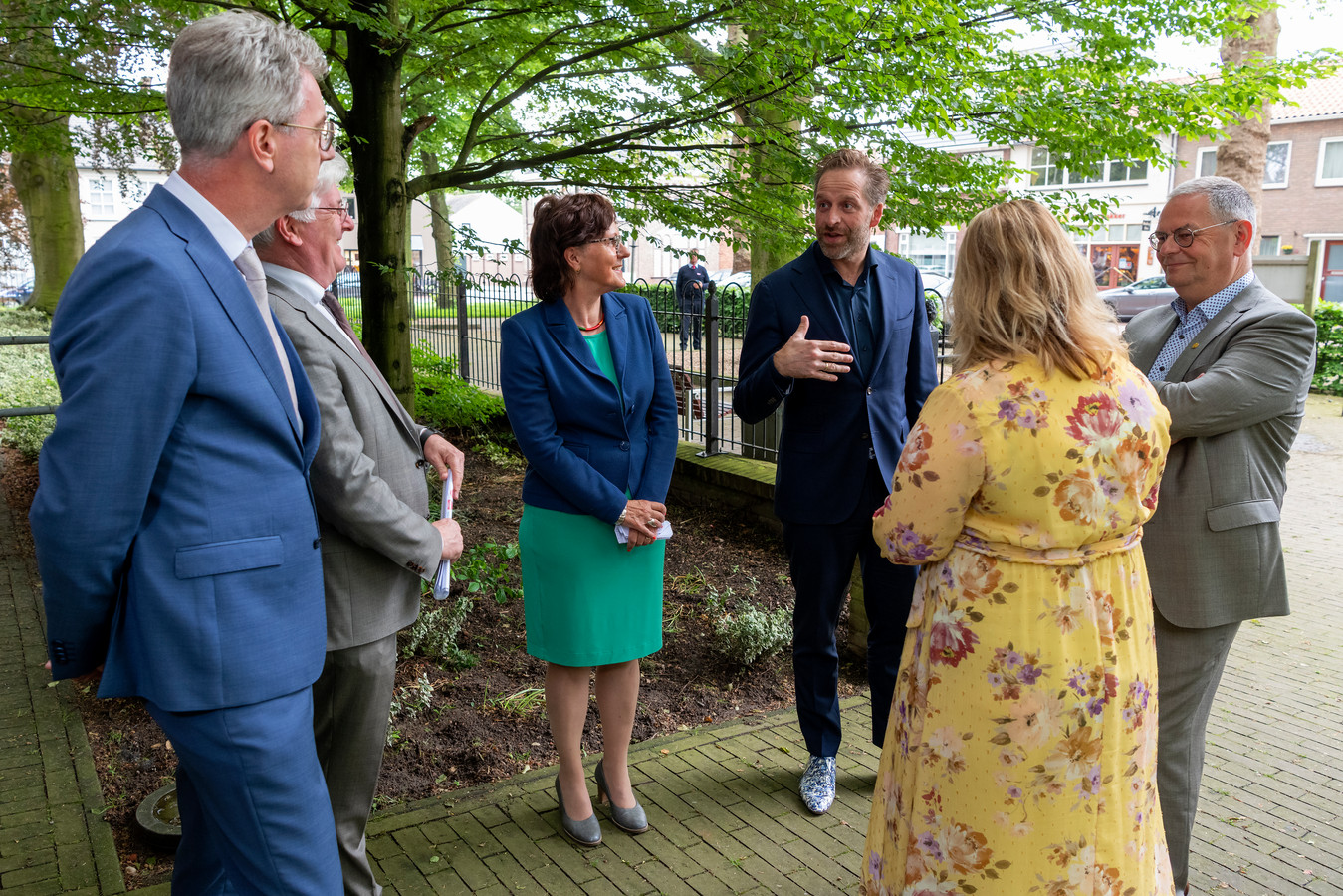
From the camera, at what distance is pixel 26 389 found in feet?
37.1

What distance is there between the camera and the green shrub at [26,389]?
1007 cm

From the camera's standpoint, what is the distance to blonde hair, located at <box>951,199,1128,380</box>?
2.10 meters

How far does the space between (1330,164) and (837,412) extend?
39.1 metres

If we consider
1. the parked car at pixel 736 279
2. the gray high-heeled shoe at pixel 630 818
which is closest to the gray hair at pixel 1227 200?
the gray high-heeled shoe at pixel 630 818

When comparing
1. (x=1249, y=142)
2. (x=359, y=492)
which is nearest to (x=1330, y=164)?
A: (x=1249, y=142)

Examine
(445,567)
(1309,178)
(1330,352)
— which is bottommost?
(1330,352)

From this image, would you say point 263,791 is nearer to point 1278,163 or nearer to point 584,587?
point 584,587

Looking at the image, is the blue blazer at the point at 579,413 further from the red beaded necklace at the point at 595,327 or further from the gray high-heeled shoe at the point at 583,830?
the gray high-heeled shoe at the point at 583,830

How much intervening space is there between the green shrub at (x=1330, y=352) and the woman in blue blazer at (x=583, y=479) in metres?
15.5

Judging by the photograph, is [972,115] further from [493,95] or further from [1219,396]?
[493,95]

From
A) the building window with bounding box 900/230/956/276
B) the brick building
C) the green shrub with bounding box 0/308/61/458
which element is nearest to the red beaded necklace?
the green shrub with bounding box 0/308/61/458

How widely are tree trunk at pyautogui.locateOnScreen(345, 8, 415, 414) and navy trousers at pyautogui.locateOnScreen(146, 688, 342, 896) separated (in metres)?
4.92

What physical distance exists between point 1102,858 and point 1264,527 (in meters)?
1.11

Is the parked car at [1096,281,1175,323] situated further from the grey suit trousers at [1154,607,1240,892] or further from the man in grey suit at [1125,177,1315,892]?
the grey suit trousers at [1154,607,1240,892]
